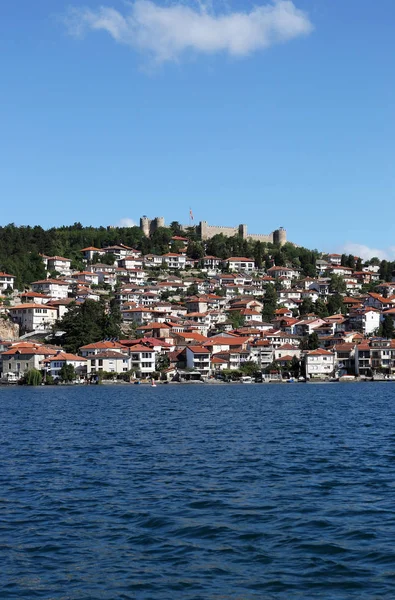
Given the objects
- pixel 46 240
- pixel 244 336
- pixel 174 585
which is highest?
pixel 46 240

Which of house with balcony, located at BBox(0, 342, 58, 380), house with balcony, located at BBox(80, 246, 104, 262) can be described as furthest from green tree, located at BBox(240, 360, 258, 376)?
house with balcony, located at BBox(80, 246, 104, 262)

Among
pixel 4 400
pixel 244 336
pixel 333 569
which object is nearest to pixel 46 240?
pixel 244 336

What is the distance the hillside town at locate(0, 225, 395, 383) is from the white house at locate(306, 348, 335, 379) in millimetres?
110

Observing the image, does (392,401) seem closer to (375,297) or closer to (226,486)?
(226,486)

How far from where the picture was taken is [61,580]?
11.6 m

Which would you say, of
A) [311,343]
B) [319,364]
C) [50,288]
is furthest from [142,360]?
[50,288]

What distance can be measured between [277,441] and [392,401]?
83.2 ft

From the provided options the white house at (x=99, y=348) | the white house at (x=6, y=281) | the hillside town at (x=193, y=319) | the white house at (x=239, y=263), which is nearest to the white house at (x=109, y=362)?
the hillside town at (x=193, y=319)

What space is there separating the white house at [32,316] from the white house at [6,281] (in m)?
8.17

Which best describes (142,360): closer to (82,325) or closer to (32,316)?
(82,325)

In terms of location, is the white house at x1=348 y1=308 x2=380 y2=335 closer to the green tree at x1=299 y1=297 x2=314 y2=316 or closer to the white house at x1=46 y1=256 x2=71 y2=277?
the green tree at x1=299 y1=297 x2=314 y2=316

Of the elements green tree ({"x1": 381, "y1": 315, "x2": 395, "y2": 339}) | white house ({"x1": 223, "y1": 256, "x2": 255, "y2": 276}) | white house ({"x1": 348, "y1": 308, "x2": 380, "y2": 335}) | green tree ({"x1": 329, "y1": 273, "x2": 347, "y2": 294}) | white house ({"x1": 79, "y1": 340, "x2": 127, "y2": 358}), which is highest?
white house ({"x1": 223, "y1": 256, "x2": 255, "y2": 276})

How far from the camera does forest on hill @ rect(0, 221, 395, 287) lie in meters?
124

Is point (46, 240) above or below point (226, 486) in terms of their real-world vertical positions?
above
